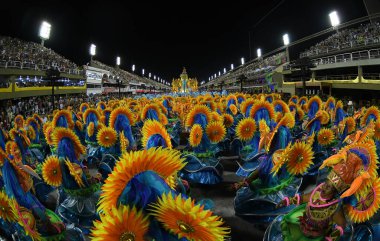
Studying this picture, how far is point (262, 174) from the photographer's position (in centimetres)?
615

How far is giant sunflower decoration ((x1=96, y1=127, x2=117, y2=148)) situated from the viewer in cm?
925

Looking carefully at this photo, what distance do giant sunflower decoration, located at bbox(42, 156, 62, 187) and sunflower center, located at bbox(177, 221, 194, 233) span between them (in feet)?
13.2

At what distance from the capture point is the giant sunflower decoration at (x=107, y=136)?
925 centimetres

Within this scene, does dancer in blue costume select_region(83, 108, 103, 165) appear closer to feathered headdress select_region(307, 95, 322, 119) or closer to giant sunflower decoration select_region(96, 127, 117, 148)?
giant sunflower decoration select_region(96, 127, 117, 148)

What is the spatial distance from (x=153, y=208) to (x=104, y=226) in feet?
1.35

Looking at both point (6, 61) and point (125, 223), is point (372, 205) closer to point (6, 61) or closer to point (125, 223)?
point (125, 223)

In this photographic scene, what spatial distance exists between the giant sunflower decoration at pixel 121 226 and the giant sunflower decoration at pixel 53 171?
3.68 meters

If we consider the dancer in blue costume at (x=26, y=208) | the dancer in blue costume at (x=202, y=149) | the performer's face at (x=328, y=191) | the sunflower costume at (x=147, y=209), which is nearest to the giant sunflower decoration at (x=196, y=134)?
the dancer in blue costume at (x=202, y=149)

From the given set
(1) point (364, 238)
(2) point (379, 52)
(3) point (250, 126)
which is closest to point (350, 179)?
(1) point (364, 238)

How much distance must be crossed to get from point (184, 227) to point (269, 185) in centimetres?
391

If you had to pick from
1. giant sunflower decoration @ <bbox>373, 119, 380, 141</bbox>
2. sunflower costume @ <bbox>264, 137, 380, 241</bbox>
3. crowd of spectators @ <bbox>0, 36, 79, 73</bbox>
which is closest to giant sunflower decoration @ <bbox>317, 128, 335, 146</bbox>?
giant sunflower decoration @ <bbox>373, 119, 380, 141</bbox>

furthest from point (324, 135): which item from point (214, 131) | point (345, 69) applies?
point (345, 69)

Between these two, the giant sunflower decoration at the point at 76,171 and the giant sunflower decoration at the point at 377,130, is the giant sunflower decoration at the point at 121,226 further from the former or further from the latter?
the giant sunflower decoration at the point at 377,130

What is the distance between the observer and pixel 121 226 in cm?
261
